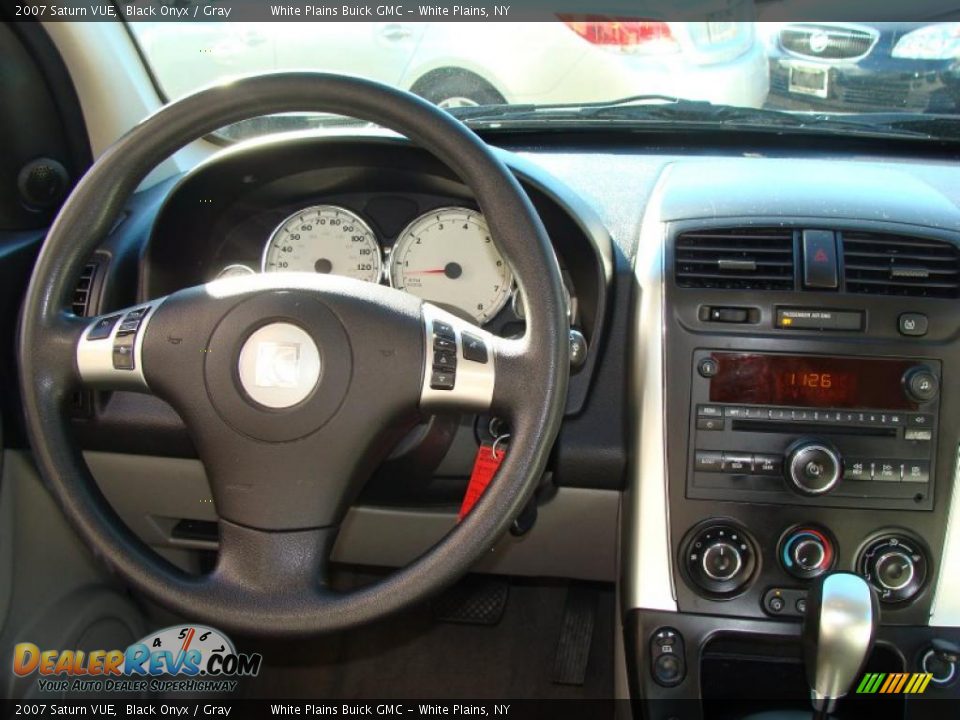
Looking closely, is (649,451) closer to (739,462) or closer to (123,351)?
(739,462)

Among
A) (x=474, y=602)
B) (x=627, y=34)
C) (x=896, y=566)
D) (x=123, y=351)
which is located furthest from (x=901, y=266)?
(x=474, y=602)

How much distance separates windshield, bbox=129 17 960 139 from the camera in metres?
1.92

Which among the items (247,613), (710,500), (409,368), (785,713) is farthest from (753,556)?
(247,613)

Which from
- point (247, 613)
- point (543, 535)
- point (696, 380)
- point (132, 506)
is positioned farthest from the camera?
point (132, 506)

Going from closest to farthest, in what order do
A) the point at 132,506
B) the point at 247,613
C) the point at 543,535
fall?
1. the point at 247,613
2. the point at 543,535
3. the point at 132,506

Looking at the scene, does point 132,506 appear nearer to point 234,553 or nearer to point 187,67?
point 234,553

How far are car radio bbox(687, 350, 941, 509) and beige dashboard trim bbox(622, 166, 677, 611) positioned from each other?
6 cm

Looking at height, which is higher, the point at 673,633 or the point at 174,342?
the point at 174,342

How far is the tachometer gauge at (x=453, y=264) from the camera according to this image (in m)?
1.71

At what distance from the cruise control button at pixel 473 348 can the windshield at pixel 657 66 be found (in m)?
0.82

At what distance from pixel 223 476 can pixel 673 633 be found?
774 mm

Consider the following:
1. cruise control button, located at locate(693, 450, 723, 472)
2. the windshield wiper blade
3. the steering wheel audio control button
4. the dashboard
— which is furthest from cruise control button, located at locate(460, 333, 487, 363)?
the windshield wiper blade

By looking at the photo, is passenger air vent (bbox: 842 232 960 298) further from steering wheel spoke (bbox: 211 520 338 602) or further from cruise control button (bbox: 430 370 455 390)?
steering wheel spoke (bbox: 211 520 338 602)

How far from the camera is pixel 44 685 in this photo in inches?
76.7
